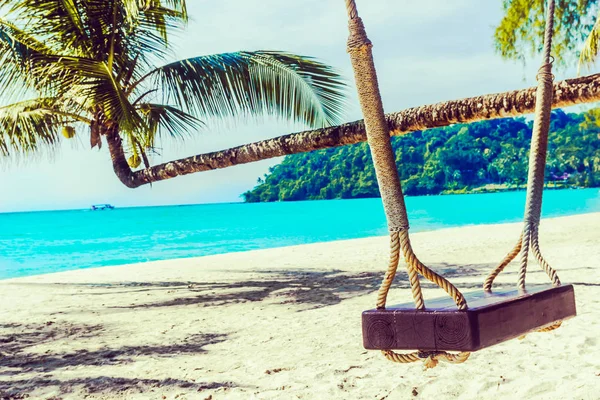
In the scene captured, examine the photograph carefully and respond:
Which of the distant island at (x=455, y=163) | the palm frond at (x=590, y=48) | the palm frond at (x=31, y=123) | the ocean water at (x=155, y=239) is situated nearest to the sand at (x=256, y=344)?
the palm frond at (x=31, y=123)

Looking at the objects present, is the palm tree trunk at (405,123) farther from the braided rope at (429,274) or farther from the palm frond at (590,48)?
the palm frond at (590,48)

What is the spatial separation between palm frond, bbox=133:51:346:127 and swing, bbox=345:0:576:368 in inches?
152

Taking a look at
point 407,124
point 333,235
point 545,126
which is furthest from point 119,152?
point 333,235

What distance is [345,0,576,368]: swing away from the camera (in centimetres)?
158

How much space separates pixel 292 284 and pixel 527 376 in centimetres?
439

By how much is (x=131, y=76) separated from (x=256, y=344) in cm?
334

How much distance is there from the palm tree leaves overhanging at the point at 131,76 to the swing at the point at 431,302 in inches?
150

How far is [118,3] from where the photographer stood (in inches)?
230

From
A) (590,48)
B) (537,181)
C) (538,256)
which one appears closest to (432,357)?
(538,256)

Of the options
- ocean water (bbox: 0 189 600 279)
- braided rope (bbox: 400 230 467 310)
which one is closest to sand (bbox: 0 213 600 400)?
braided rope (bbox: 400 230 467 310)

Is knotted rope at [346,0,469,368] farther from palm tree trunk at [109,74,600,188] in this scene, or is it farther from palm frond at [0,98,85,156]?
palm frond at [0,98,85,156]

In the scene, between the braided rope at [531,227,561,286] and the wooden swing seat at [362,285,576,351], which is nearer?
the wooden swing seat at [362,285,576,351]

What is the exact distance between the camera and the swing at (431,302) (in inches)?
62.1

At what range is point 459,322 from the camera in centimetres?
156
